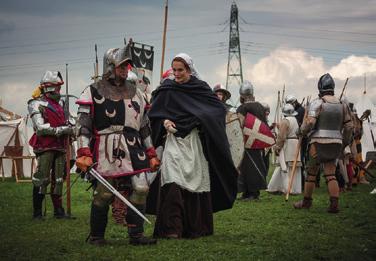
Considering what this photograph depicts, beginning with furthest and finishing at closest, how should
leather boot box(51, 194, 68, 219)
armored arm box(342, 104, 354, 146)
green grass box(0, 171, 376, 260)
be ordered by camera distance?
armored arm box(342, 104, 354, 146)
leather boot box(51, 194, 68, 219)
green grass box(0, 171, 376, 260)

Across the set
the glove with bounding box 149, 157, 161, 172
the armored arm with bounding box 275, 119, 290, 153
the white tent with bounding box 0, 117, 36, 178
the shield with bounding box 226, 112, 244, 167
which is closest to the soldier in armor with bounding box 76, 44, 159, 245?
the glove with bounding box 149, 157, 161, 172

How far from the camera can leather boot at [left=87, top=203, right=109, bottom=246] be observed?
7.57 m

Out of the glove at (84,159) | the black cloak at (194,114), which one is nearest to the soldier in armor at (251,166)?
the black cloak at (194,114)

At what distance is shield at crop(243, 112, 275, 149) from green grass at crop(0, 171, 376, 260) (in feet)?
4.58

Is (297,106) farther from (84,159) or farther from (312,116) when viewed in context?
(84,159)

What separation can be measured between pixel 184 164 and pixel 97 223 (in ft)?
4.47

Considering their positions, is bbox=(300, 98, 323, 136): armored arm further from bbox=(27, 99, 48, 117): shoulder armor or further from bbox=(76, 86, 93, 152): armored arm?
bbox=(76, 86, 93, 152): armored arm

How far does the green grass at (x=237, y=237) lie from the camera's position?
23.6 ft

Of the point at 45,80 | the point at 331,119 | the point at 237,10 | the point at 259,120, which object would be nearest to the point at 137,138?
the point at 45,80

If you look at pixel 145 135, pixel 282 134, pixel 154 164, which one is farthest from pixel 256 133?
pixel 154 164

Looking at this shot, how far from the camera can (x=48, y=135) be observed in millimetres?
10570

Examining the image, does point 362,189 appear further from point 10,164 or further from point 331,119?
point 10,164

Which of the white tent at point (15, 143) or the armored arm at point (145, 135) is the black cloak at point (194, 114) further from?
the white tent at point (15, 143)

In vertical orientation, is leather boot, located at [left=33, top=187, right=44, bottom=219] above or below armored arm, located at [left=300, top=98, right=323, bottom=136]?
below
